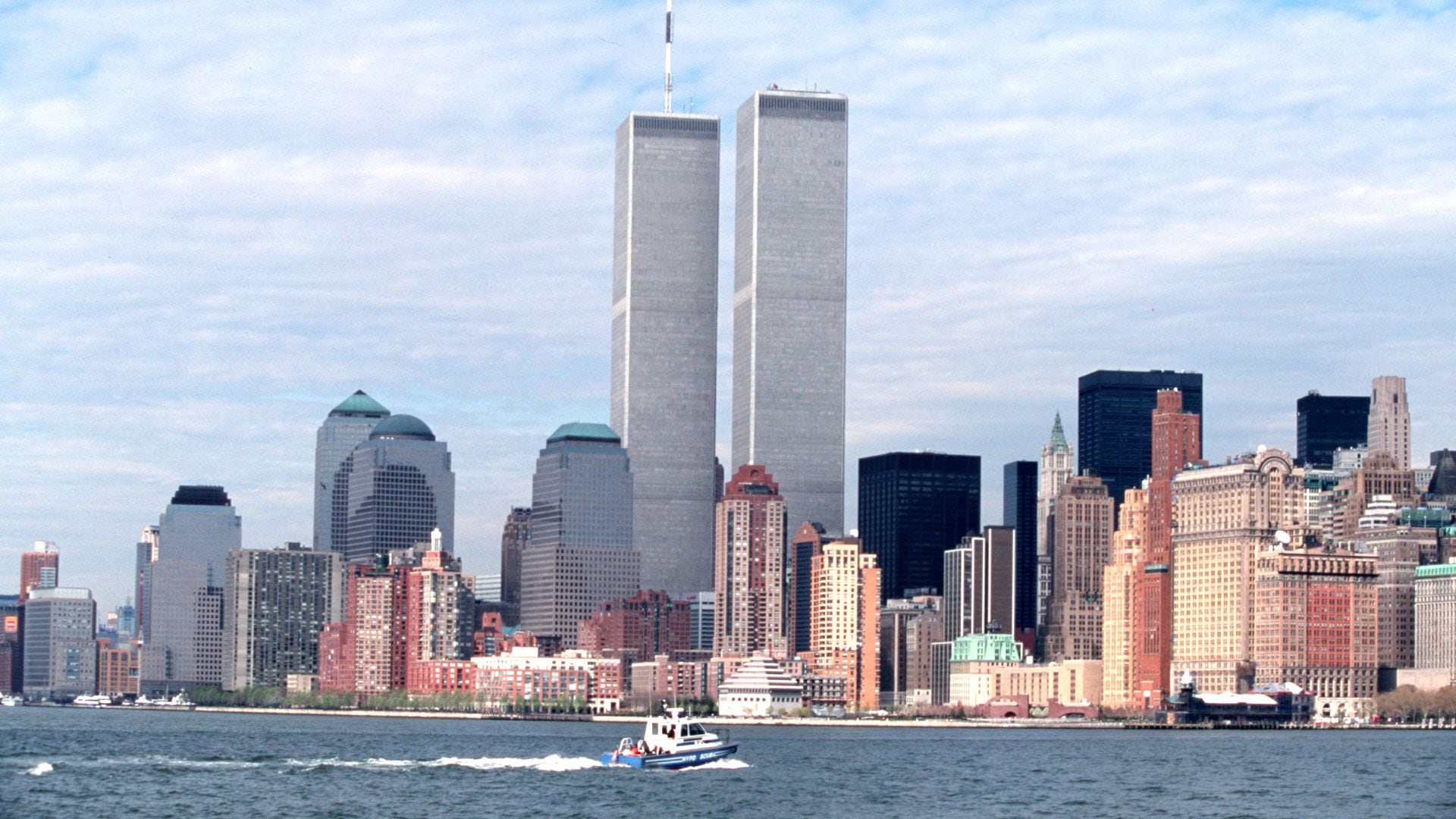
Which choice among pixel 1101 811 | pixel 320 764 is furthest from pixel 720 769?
pixel 1101 811

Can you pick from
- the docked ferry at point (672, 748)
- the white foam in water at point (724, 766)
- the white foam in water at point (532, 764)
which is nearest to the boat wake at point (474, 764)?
the white foam in water at point (532, 764)

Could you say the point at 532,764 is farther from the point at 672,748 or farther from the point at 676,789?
the point at 676,789

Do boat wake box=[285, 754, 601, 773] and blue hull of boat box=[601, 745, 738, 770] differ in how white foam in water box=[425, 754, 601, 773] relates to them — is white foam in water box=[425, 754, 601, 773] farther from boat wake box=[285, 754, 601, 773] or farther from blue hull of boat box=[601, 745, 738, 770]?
blue hull of boat box=[601, 745, 738, 770]

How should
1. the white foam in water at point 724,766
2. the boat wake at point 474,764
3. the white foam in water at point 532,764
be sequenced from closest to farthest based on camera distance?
1. the boat wake at point 474,764
2. the white foam in water at point 724,766
3. the white foam in water at point 532,764


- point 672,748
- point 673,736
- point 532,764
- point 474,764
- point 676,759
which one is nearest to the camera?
point 672,748

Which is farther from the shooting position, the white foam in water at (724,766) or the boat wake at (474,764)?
the white foam in water at (724,766)

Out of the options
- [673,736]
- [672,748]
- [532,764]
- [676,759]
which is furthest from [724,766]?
[532,764]

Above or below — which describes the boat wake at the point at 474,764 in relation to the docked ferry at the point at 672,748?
below

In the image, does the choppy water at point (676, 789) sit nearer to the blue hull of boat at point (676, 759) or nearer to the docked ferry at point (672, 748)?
the blue hull of boat at point (676, 759)

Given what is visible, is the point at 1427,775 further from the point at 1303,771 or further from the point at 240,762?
the point at 240,762
